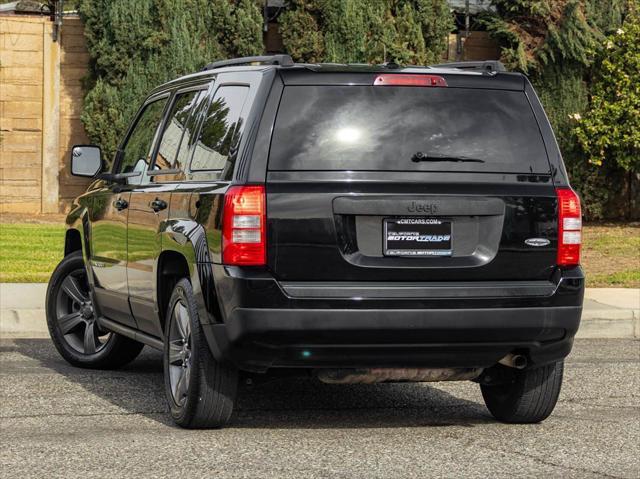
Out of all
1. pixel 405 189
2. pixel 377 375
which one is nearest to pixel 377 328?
pixel 377 375

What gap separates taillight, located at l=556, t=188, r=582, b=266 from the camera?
6.79 meters

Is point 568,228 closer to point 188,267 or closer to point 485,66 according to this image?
point 485,66

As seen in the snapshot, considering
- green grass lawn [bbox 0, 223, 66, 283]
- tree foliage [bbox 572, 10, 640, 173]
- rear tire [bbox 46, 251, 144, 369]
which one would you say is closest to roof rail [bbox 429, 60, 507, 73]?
rear tire [bbox 46, 251, 144, 369]

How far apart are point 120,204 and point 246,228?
2132 mm

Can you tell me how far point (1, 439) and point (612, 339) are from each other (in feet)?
21.3

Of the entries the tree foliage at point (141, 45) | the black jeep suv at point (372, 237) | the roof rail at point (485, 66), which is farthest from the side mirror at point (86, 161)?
the tree foliage at point (141, 45)

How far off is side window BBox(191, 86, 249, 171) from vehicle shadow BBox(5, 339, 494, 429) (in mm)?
1191

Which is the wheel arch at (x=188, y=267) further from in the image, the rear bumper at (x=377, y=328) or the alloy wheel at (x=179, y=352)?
the alloy wheel at (x=179, y=352)

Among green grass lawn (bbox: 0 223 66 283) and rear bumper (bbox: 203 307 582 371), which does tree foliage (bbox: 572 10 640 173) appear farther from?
rear bumper (bbox: 203 307 582 371)

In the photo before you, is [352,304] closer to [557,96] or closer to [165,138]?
[165,138]

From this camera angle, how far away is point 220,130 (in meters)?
7.04

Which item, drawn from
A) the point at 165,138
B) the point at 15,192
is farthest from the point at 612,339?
the point at 15,192

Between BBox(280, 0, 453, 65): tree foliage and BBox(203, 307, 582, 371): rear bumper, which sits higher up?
BBox(280, 0, 453, 65): tree foliage

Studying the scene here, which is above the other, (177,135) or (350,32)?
(350,32)
